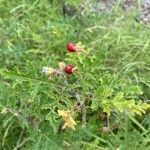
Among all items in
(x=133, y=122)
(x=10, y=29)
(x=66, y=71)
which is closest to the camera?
(x=66, y=71)

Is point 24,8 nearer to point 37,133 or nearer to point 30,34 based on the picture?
point 30,34

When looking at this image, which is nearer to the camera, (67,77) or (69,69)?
(69,69)

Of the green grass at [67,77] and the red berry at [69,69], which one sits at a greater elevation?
the red berry at [69,69]

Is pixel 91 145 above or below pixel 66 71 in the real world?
below

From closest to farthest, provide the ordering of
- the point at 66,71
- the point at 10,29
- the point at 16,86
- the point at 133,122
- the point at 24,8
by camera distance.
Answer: the point at 66,71 → the point at 16,86 → the point at 133,122 → the point at 10,29 → the point at 24,8

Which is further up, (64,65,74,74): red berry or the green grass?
(64,65,74,74): red berry

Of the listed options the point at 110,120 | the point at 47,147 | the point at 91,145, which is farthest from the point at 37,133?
the point at 110,120

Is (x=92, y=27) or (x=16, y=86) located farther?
(x=92, y=27)

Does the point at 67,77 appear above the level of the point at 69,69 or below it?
below
